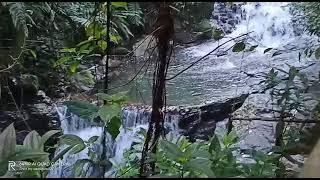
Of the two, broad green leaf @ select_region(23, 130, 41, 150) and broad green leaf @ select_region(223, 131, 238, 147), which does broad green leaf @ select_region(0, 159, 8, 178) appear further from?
broad green leaf @ select_region(223, 131, 238, 147)

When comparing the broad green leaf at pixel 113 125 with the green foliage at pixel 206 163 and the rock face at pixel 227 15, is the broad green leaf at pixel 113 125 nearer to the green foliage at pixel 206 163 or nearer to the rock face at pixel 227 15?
the green foliage at pixel 206 163

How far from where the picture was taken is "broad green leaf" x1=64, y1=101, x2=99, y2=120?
3.41 feet

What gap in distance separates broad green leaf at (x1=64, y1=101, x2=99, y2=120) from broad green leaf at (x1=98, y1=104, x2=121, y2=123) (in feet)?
0.11

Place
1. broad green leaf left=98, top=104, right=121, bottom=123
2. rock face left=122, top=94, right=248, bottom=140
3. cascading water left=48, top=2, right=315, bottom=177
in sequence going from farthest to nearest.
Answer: rock face left=122, top=94, right=248, bottom=140, cascading water left=48, top=2, right=315, bottom=177, broad green leaf left=98, top=104, right=121, bottom=123

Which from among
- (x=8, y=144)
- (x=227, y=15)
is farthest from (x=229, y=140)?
(x=227, y=15)

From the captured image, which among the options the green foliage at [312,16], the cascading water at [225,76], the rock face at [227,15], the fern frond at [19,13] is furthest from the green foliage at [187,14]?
the rock face at [227,15]

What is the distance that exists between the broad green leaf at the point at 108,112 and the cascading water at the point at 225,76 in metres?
1.70

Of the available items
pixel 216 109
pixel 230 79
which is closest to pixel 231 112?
pixel 216 109

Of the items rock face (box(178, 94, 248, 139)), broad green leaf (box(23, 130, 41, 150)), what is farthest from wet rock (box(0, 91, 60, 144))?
broad green leaf (box(23, 130, 41, 150))

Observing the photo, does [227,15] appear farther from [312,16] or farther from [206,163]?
[206,163]

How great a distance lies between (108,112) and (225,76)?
11.3 feet

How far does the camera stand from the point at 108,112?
3.31 feet

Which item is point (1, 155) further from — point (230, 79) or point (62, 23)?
point (230, 79)

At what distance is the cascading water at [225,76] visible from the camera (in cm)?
305
